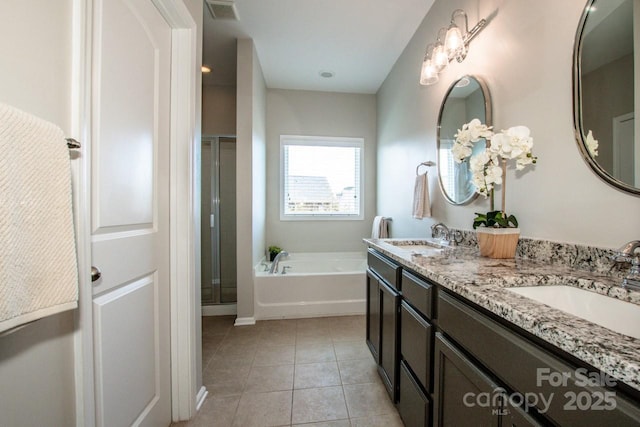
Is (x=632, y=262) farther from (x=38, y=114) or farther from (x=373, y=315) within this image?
(x=38, y=114)

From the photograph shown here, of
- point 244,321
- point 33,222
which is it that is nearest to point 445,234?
point 33,222

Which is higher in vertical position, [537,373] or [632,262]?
[632,262]

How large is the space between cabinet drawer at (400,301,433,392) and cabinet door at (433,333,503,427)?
0.19ft

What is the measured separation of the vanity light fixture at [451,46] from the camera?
1.50m

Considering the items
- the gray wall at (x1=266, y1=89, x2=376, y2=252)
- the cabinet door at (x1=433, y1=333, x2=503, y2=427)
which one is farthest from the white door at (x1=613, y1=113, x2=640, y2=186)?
the gray wall at (x1=266, y1=89, x2=376, y2=252)

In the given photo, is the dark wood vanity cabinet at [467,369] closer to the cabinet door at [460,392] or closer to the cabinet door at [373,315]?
the cabinet door at [460,392]

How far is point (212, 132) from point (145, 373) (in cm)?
267

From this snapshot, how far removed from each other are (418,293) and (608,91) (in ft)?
3.20

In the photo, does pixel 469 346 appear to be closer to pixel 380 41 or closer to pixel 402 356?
pixel 402 356

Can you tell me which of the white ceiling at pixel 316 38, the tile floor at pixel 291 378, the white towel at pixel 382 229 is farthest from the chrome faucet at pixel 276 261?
the white ceiling at pixel 316 38

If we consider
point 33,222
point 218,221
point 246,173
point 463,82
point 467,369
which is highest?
point 463,82

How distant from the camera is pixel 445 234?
175cm

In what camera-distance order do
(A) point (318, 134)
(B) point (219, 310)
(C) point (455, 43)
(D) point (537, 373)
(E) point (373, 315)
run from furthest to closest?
(A) point (318, 134), (B) point (219, 310), (E) point (373, 315), (C) point (455, 43), (D) point (537, 373)

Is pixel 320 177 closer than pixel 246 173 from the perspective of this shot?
No
